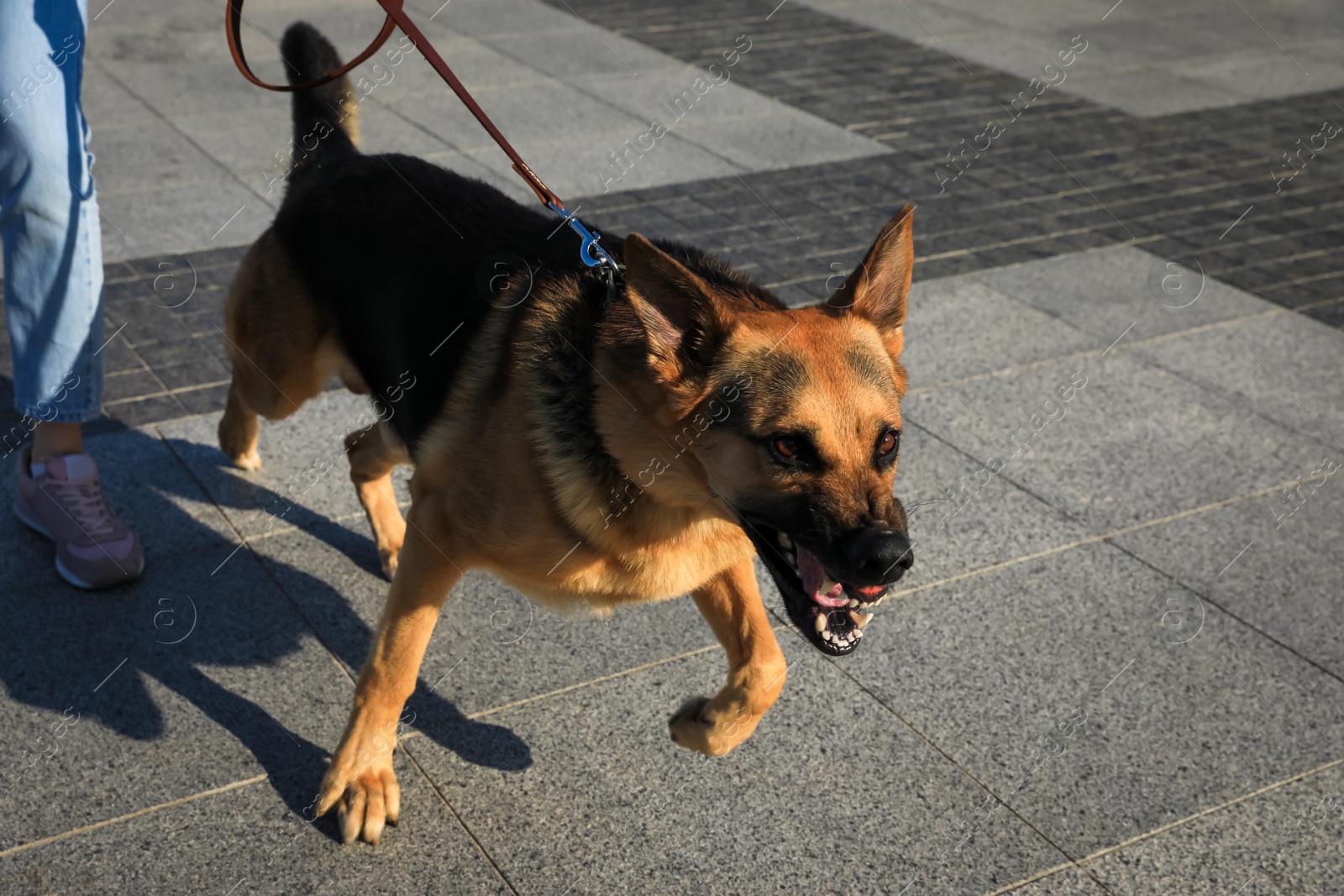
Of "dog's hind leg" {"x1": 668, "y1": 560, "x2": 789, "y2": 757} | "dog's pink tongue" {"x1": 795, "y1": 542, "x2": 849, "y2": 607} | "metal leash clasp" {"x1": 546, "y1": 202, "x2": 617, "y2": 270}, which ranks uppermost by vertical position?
"metal leash clasp" {"x1": 546, "y1": 202, "x2": 617, "y2": 270}

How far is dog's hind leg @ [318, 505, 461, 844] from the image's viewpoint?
337 cm

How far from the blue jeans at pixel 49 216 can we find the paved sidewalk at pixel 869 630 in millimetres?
641

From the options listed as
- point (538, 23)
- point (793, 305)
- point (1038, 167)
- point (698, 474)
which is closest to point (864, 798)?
point (698, 474)

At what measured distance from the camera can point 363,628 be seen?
4.19 meters

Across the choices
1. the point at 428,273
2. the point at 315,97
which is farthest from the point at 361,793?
the point at 315,97

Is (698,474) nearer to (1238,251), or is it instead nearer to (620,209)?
(620,209)

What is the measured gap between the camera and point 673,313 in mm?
3045

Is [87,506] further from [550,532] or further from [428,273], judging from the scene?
[550,532]

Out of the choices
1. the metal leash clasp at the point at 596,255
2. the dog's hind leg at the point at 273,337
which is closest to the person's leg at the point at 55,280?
the dog's hind leg at the point at 273,337

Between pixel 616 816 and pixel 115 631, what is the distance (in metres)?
1.79

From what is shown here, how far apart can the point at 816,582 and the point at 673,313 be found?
0.75 m

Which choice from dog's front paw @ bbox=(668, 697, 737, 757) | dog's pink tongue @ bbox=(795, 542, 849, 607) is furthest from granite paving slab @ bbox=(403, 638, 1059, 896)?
dog's pink tongue @ bbox=(795, 542, 849, 607)

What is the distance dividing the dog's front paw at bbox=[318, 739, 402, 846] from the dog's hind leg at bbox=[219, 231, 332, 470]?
4.68ft

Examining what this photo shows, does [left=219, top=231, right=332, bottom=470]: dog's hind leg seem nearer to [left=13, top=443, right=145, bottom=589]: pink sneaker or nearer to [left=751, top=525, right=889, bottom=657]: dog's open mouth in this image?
[left=13, top=443, right=145, bottom=589]: pink sneaker
